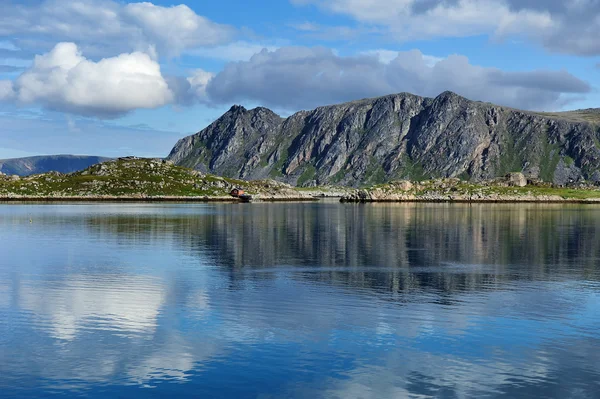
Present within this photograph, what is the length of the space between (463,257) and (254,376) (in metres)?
52.0

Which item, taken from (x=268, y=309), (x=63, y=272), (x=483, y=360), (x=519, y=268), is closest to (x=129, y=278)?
(x=63, y=272)

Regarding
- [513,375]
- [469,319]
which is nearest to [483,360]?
[513,375]

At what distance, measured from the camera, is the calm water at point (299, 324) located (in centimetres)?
2753

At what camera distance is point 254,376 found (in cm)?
2817

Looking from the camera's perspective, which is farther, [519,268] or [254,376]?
[519,268]

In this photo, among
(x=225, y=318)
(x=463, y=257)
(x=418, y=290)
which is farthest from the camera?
(x=463, y=257)

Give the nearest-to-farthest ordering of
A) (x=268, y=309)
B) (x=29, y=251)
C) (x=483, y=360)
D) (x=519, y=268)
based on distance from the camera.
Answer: (x=483, y=360) < (x=268, y=309) < (x=519, y=268) < (x=29, y=251)

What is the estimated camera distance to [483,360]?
101ft

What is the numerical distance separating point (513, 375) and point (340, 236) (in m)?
76.7

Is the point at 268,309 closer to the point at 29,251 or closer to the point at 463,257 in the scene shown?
the point at 463,257

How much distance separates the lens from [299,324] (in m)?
38.2

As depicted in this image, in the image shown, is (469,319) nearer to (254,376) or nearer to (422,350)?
(422,350)

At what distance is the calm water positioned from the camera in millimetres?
27531

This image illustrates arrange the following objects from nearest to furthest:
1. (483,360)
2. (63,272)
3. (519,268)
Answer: (483,360) < (63,272) < (519,268)
